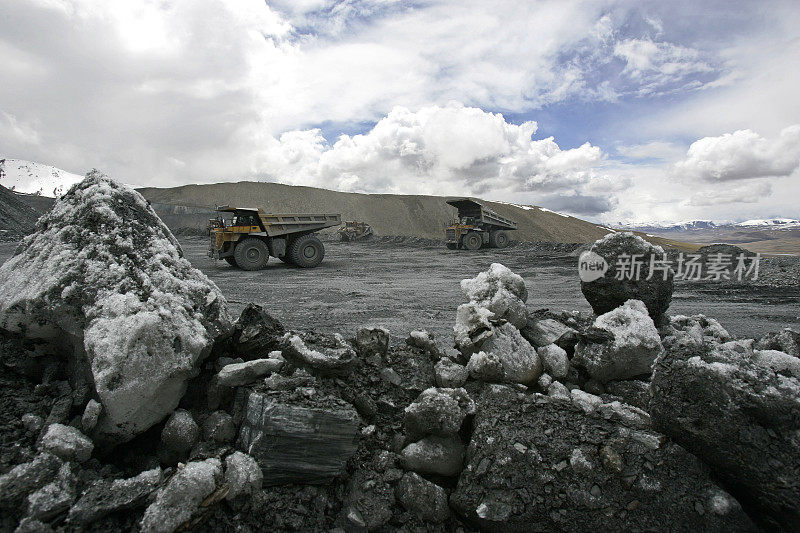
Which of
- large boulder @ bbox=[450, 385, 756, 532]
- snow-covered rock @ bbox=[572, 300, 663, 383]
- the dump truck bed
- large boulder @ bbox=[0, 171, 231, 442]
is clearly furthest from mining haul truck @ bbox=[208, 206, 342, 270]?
→ large boulder @ bbox=[450, 385, 756, 532]

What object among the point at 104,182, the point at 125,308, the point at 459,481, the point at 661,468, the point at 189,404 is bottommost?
the point at 459,481

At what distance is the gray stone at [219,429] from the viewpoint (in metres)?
2.43

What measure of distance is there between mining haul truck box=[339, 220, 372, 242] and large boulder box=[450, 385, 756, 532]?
80.8 feet

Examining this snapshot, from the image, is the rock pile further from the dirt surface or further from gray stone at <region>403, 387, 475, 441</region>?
the dirt surface

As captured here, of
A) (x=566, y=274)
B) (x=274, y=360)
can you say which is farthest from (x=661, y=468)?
(x=566, y=274)

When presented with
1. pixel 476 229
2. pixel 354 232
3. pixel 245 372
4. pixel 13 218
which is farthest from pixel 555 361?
pixel 13 218

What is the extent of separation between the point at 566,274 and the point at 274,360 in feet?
35.6

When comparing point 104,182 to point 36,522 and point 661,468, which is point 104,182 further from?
point 661,468

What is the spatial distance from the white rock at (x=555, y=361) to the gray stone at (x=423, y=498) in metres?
1.47

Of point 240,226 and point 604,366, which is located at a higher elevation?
point 240,226

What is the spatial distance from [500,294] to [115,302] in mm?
3056

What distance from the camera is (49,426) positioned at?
7.17 ft

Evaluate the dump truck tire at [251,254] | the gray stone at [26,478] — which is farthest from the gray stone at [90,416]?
the dump truck tire at [251,254]

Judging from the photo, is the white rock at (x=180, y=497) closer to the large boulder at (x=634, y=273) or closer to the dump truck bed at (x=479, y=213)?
the large boulder at (x=634, y=273)
